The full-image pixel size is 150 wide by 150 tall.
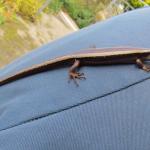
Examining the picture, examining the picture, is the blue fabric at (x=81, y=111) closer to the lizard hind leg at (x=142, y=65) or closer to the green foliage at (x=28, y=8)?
the lizard hind leg at (x=142, y=65)

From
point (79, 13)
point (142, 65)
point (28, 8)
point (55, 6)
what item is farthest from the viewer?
point (79, 13)

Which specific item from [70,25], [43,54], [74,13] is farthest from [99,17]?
[43,54]

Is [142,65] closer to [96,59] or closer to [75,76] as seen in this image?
[96,59]

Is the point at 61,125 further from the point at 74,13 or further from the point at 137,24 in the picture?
the point at 74,13

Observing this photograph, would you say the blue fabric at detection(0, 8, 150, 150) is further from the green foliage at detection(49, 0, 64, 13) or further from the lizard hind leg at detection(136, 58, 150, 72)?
the green foliage at detection(49, 0, 64, 13)

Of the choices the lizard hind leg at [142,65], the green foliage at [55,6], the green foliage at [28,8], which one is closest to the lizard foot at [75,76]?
the lizard hind leg at [142,65]

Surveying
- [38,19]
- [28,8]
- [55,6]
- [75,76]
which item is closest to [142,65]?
[75,76]

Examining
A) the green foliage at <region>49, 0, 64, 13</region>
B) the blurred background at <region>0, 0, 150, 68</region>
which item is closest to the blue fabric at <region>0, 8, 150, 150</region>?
the blurred background at <region>0, 0, 150, 68</region>
